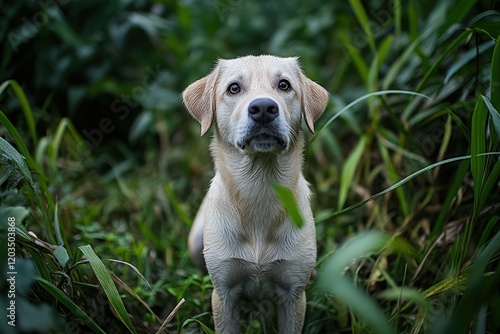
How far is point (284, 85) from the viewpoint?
2865 mm

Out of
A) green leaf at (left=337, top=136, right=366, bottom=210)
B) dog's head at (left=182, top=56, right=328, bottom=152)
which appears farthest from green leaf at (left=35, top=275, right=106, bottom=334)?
green leaf at (left=337, top=136, right=366, bottom=210)

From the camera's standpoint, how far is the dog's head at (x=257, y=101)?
8.46ft

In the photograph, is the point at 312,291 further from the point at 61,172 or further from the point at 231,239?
the point at 61,172

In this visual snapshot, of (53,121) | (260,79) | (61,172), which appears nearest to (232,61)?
(260,79)

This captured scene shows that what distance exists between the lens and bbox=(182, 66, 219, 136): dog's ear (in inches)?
115

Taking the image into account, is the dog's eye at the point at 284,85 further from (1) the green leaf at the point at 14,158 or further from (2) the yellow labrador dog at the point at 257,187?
(1) the green leaf at the point at 14,158

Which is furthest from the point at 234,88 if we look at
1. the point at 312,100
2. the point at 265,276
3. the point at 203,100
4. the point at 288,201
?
the point at 265,276

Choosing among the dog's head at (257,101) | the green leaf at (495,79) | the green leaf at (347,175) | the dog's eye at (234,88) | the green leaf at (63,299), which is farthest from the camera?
the green leaf at (347,175)

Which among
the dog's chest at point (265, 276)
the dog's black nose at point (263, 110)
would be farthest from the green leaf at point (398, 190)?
the dog's black nose at point (263, 110)

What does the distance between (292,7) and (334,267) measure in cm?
474

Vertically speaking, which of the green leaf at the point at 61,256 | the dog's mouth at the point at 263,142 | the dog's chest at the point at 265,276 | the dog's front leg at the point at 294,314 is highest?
the dog's mouth at the point at 263,142

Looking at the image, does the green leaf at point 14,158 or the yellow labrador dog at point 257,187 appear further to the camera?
the yellow labrador dog at point 257,187

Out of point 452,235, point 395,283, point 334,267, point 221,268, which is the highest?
point 334,267

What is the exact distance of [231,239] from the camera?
271 cm
